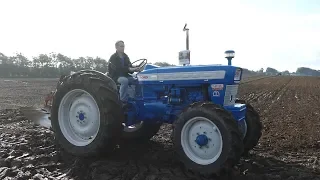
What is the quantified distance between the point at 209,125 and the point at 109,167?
63.9 inches

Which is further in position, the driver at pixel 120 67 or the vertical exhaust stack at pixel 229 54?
the driver at pixel 120 67

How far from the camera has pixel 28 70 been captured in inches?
2446

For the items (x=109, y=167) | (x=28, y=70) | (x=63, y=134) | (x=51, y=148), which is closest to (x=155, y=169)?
(x=109, y=167)

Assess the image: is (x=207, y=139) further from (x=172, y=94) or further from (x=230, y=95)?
(x=172, y=94)

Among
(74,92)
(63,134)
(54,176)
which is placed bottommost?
(54,176)

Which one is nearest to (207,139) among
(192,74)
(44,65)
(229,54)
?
(192,74)

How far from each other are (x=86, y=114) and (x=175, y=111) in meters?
1.52

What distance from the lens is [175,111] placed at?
584 cm

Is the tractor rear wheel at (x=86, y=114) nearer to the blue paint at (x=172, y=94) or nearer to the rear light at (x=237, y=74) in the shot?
the blue paint at (x=172, y=94)

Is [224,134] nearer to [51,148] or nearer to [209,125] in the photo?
[209,125]

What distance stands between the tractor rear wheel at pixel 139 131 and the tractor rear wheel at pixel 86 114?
3.70 ft

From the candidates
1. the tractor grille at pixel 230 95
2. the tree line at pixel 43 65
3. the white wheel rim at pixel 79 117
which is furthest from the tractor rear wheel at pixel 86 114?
the tree line at pixel 43 65

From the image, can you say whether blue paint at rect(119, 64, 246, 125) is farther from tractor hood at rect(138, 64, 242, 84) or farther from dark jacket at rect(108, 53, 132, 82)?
dark jacket at rect(108, 53, 132, 82)

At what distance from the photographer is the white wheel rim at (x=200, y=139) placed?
4.88 m
